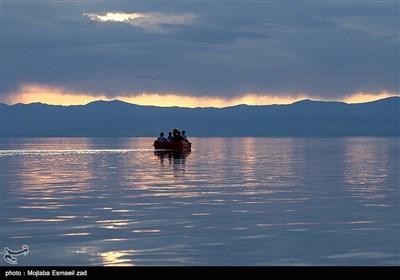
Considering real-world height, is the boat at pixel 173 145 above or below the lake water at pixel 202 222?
above

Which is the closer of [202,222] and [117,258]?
[117,258]

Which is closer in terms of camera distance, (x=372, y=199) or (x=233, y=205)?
(x=233, y=205)

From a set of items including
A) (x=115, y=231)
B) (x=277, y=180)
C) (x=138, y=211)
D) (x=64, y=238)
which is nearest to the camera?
(x=64, y=238)

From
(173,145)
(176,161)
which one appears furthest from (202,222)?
(173,145)

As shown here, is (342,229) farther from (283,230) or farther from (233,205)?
(233,205)

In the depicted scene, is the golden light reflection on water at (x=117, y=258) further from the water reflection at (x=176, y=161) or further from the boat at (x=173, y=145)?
the boat at (x=173, y=145)

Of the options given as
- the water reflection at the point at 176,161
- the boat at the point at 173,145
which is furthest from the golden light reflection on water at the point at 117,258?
the boat at the point at 173,145

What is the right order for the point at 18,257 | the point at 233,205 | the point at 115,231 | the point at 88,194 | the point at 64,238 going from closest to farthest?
the point at 18,257
the point at 64,238
the point at 115,231
the point at 233,205
the point at 88,194

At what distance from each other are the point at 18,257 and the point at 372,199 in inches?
817

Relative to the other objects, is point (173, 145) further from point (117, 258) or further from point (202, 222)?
point (117, 258)

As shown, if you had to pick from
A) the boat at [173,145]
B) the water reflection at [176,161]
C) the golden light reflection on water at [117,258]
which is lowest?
the golden light reflection on water at [117,258]

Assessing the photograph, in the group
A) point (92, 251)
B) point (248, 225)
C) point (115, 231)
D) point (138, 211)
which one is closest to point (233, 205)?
point (138, 211)

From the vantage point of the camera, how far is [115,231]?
83.4 feet

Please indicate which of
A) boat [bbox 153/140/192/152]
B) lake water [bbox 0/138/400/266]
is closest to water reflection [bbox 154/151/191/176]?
boat [bbox 153/140/192/152]
